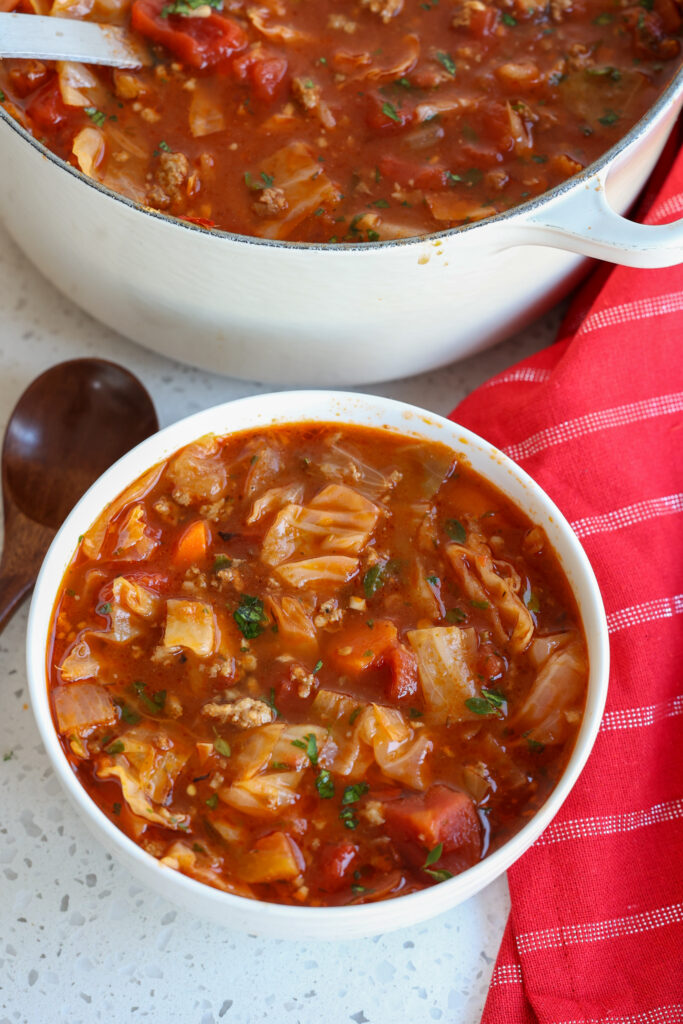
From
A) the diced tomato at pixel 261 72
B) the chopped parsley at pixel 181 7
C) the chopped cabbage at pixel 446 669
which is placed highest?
the chopped parsley at pixel 181 7

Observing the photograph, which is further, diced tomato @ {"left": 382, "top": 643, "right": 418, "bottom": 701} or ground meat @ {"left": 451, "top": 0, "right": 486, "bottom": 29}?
ground meat @ {"left": 451, "top": 0, "right": 486, "bottom": 29}

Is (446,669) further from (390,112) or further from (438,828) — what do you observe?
(390,112)

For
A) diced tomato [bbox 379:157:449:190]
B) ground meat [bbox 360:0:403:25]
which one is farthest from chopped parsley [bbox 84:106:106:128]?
ground meat [bbox 360:0:403:25]

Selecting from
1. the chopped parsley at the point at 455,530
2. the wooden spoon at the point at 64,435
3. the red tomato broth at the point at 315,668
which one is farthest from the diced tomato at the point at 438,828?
the wooden spoon at the point at 64,435

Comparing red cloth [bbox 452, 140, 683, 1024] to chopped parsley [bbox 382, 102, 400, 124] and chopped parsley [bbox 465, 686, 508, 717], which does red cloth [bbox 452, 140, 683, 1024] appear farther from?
chopped parsley [bbox 382, 102, 400, 124]

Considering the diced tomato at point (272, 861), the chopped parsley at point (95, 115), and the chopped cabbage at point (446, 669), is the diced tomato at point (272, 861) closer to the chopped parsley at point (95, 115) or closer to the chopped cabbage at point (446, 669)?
the chopped cabbage at point (446, 669)
